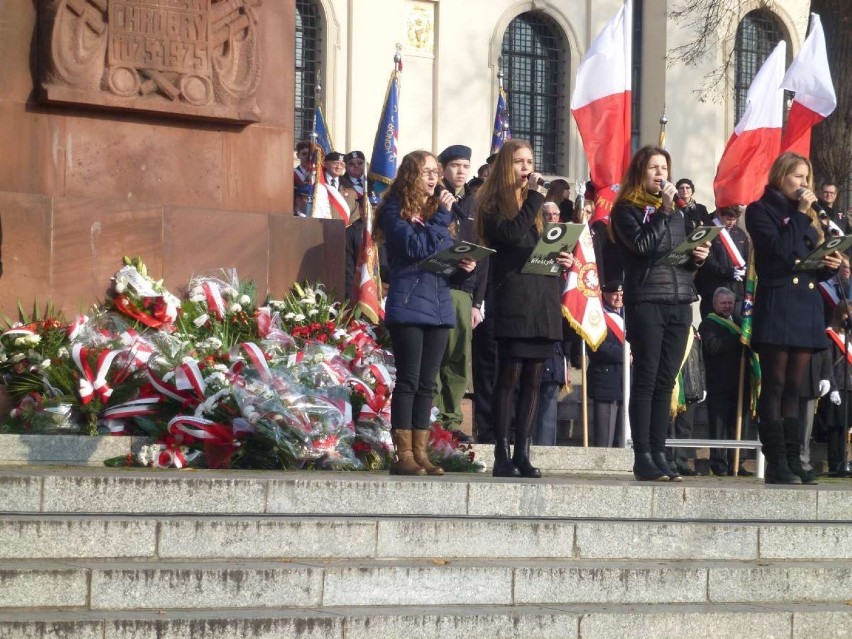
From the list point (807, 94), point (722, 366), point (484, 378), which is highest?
point (807, 94)

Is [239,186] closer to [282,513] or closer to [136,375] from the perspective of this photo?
[136,375]

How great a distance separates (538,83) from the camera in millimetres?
28297

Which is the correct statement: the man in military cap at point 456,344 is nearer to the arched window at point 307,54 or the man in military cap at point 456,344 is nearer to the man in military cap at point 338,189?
the man in military cap at point 338,189

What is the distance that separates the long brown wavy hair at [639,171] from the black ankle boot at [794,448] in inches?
66.9

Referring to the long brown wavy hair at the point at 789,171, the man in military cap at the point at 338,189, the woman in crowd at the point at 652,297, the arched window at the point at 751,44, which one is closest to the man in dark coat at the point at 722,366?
the long brown wavy hair at the point at 789,171

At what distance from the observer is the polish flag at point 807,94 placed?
578 inches

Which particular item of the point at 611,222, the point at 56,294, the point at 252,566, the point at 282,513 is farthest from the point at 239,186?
the point at 252,566

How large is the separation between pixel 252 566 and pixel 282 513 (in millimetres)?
894

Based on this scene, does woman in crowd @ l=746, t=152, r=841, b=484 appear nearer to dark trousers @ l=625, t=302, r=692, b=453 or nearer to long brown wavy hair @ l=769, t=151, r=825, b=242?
long brown wavy hair @ l=769, t=151, r=825, b=242

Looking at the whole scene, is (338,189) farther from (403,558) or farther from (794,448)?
(403,558)

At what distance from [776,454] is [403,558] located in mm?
3259

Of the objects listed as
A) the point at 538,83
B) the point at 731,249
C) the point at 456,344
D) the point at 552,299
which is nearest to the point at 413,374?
the point at 552,299

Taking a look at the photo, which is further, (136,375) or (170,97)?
(170,97)

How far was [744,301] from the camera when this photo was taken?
13.2 metres
